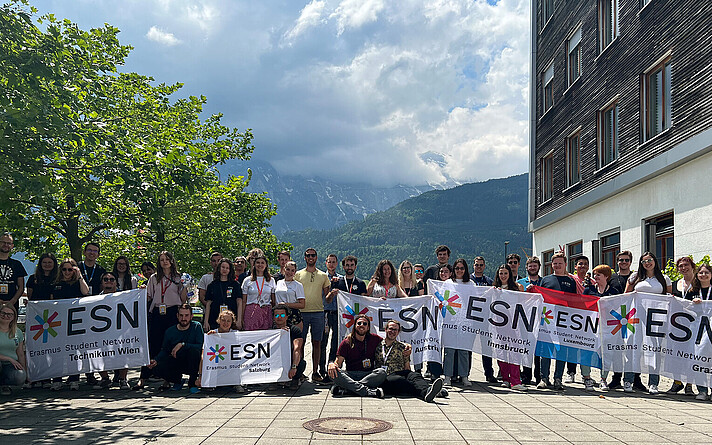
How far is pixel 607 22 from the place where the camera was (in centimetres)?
2277

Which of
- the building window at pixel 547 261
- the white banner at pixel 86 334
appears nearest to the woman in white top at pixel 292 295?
the white banner at pixel 86 334

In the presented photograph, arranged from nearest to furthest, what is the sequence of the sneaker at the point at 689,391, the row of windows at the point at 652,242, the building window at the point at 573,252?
the sneaker at the point at 689,391
the row of windows at the point at 652,242
the building window at the point at 573,252

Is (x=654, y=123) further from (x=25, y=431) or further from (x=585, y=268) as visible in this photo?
(x=25, y=431)

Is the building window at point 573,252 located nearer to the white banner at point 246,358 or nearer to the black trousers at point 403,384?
the black trousers at point 403,384

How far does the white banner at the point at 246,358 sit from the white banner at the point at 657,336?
5182 millimetres

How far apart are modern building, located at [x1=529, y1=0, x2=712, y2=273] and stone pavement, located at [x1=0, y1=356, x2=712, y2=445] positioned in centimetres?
764

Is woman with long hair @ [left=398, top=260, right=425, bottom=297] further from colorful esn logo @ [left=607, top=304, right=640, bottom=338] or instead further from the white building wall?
the white building wall

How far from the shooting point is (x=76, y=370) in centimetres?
1062

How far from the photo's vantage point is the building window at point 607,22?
866 inches

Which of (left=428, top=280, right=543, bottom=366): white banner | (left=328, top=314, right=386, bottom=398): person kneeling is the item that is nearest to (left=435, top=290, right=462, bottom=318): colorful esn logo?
(left=428, top=280, right=543, bottom=366): white banner

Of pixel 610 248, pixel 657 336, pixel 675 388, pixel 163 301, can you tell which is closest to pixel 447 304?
pixel 657 336

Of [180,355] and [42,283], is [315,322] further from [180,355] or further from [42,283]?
[42,283]

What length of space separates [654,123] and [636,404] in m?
11.3

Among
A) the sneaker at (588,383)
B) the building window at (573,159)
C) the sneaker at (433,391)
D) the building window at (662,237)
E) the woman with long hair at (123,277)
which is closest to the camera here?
the sneaker at (433,391)
